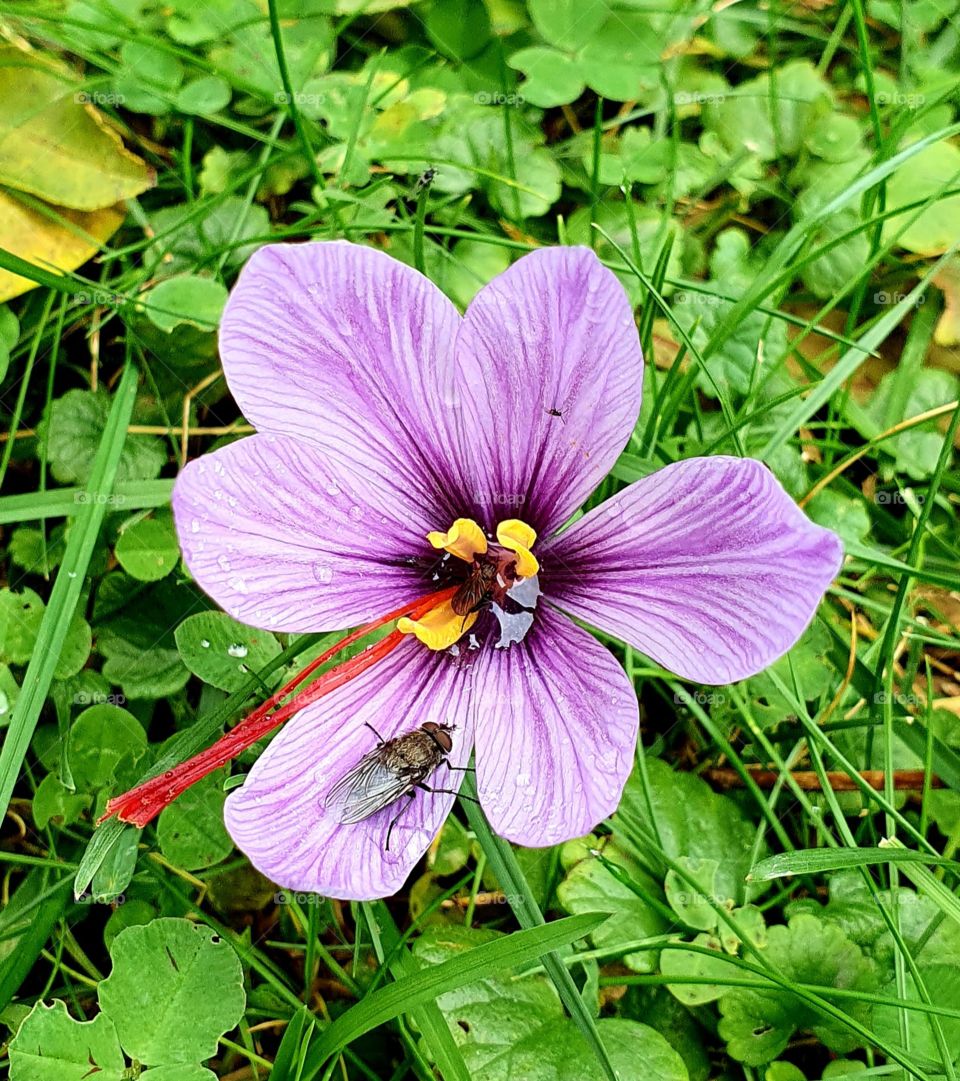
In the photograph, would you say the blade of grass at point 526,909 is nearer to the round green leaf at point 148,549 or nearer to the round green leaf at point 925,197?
the round green leaf at point 148,549

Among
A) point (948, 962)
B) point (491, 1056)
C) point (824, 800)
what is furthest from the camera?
point (824, 800)

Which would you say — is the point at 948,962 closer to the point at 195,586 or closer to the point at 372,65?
the point at 195,586

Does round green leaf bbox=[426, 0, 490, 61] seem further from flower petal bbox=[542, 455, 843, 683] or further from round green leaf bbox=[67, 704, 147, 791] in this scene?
round green leaf bbox=[67, 704, 147, 791]

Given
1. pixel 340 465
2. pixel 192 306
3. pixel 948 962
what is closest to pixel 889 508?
pixel 948 962

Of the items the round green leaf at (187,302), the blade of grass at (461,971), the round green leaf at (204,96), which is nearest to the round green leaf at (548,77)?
the round green leaf at (204,96)

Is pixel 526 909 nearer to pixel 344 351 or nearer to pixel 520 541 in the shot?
pixel 520 541

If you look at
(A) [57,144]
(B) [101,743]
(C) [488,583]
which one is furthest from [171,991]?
(A) [57,144]
